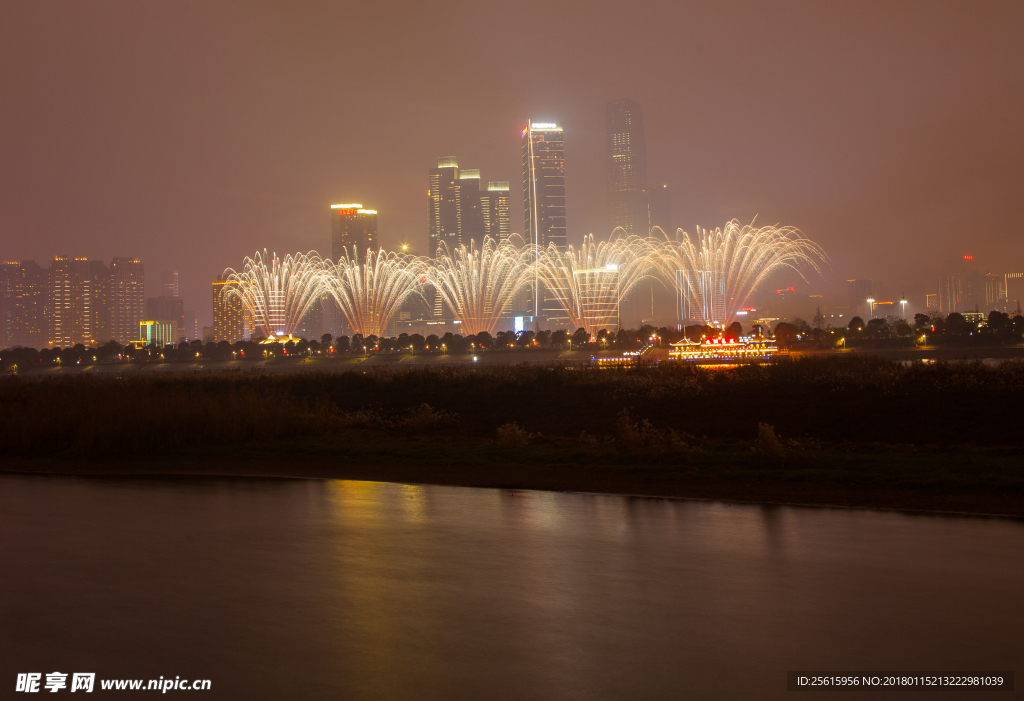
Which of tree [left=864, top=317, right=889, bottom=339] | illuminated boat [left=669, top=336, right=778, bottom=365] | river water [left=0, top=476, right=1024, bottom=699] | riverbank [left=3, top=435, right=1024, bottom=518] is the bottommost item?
riverbank [left=3, top=435, right=1024, bottom=518]

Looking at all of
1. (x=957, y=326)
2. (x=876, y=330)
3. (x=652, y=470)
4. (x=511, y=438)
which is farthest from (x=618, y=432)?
(x=876, y=330)

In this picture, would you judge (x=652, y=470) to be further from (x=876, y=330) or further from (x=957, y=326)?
(x=876, y=330)

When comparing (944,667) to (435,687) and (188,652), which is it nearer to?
(435,687)

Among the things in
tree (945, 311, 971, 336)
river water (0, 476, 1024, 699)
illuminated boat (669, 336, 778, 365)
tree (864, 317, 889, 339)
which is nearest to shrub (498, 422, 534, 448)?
river water (0, 476, 1024, 699)

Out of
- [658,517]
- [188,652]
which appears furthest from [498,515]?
[188,652]

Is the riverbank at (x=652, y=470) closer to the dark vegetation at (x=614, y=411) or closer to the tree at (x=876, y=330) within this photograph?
the dark vegetation at (x=614, y=411)

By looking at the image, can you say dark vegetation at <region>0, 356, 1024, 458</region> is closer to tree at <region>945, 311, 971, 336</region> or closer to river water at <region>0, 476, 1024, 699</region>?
river water at <region>0, 476, 1024, 699</region>

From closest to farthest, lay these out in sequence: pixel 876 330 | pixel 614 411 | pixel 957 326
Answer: pixel 614 411, pixel 957 326, pixel 876 330

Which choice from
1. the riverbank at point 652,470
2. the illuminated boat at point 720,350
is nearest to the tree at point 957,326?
the illuminated boat at point 720,350
